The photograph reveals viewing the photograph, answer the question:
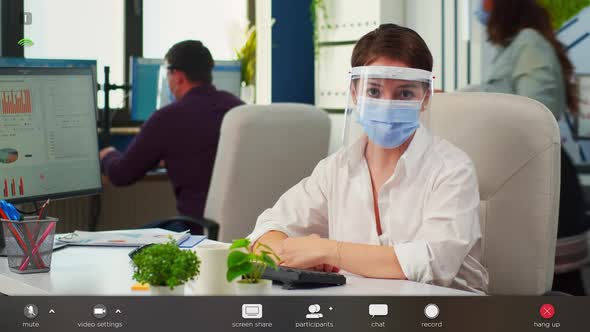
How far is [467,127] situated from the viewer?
4.46 ft

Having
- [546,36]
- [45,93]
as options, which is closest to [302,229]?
[45,93]

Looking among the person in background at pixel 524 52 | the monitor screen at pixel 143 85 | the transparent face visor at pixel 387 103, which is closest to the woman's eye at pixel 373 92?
the transparent face visor at pixel 387 103

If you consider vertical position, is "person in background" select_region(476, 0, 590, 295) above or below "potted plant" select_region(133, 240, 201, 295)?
above

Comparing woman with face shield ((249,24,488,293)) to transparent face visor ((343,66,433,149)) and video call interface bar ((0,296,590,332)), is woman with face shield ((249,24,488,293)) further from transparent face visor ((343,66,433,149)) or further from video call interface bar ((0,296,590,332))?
video call interface bar ((0,296,590,332))

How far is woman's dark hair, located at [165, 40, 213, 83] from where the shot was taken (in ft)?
8.95

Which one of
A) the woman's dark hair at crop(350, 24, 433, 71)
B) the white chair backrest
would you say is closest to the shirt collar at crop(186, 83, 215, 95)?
the white chair backrest

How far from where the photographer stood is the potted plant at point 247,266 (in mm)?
605

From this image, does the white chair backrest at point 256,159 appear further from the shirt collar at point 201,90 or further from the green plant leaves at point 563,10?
the green plant leaves at point 563,10

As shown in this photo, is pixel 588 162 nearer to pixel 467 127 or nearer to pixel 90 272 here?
pixel 467 127

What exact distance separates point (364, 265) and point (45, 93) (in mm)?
689

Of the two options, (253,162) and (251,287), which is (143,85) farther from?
(251,287)

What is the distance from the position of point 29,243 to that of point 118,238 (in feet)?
1.07

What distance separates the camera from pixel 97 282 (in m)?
0.98

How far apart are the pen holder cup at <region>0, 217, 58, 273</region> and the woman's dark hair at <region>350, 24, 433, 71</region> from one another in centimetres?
49
